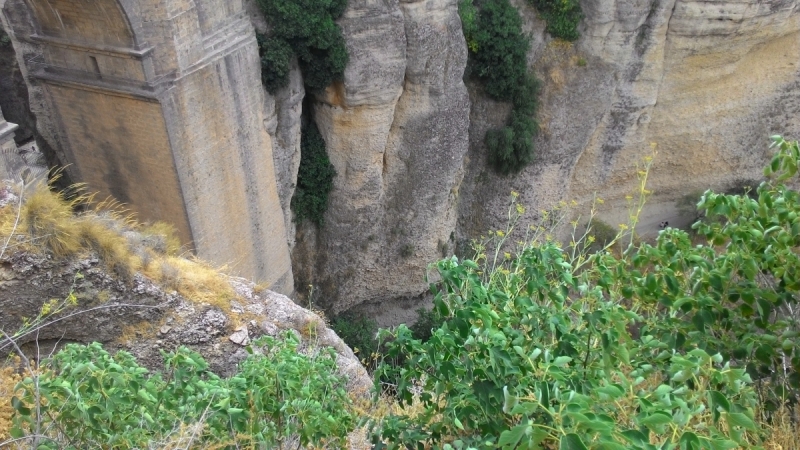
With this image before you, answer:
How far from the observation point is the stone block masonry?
8.46m

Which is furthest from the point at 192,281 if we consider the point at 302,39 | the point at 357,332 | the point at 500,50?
the point at 500,50

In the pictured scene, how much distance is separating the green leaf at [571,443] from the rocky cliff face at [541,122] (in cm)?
928

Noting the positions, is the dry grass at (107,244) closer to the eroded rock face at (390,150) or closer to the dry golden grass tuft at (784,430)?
the dry golden grass tuft at (784,430)

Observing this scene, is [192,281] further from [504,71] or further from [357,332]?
[504,71]

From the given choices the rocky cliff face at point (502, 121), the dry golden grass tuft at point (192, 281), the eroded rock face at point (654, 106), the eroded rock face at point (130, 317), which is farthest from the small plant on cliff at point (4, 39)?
the eroded rock face at point (654, 106)


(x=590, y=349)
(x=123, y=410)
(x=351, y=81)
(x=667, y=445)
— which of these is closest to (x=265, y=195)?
(x=351, y=81)

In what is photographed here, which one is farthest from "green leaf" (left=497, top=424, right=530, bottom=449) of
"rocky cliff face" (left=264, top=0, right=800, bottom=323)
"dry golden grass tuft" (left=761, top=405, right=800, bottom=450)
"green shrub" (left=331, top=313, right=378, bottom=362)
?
"green shrub" (left=331, top=313, right=378, bottom=362)

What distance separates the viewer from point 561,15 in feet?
44.3

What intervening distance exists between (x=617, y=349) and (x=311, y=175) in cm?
950

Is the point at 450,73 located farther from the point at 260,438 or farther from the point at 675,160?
the point at 260,438

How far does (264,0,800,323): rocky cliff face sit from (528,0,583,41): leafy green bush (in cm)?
17

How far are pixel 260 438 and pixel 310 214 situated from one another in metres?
9.17

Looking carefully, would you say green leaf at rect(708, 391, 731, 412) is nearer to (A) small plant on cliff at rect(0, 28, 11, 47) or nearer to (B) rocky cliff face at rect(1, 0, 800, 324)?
(B) rocky cliff face at rect(1, 0, 800, 324)

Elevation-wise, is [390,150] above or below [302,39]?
below
